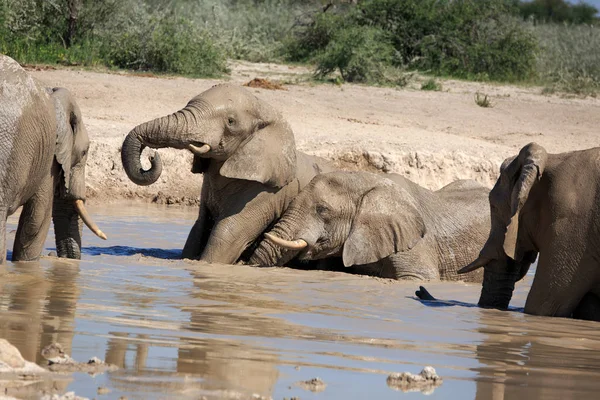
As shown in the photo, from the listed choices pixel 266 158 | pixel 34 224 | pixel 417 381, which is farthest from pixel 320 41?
pixel 417 381

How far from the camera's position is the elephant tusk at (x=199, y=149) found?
361 inches

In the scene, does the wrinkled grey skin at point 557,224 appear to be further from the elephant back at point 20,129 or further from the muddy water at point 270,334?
the elephant back at point 20,129

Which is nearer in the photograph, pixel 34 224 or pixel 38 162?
pixel 38 162

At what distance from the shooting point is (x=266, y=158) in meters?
9.60

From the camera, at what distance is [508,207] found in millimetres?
7324

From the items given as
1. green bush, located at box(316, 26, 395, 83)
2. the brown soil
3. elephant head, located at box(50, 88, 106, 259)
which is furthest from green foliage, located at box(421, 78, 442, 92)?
elephant head, located at box(50, 88, 106, 259)

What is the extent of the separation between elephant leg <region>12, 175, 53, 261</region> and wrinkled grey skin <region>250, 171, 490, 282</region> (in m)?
2.05

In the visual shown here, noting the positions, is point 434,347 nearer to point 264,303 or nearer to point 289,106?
point 264,303

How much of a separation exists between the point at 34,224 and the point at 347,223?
257 cm

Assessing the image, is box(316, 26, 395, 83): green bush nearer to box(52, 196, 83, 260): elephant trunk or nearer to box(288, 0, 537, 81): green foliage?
box(288, 0, 537, 81): green foliage

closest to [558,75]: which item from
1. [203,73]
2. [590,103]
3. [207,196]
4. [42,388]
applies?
[590,103]

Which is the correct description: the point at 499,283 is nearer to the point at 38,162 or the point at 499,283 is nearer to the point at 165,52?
the point at 38,162

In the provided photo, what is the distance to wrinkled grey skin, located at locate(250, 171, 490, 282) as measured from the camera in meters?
9.38

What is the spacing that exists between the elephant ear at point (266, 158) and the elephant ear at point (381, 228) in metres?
0.65
